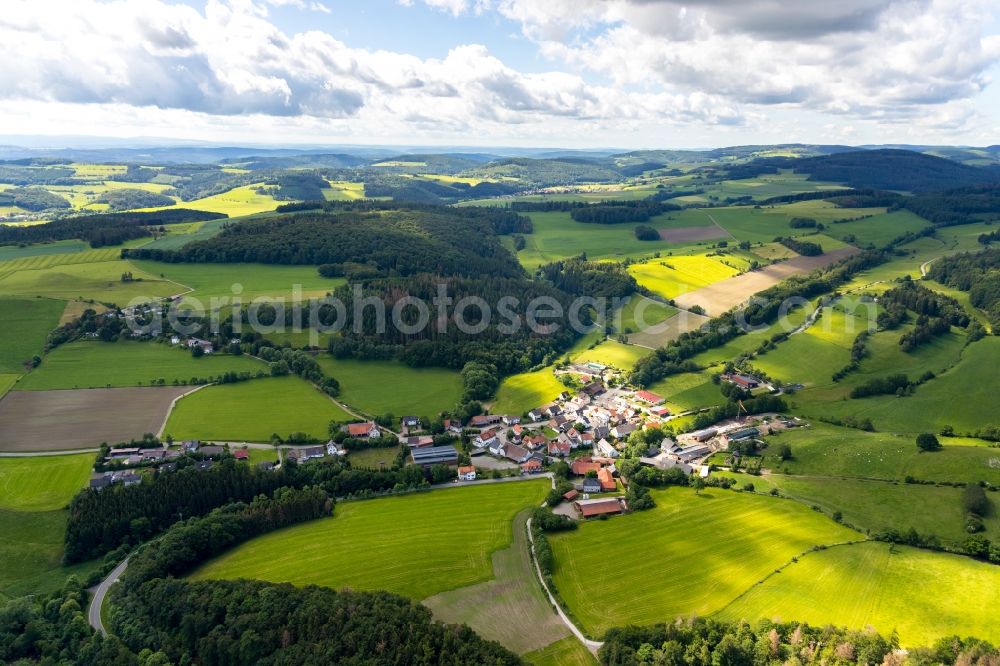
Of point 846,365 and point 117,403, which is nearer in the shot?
point 117,403

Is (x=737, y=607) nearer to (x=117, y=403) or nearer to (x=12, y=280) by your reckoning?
(x=117, y=403)

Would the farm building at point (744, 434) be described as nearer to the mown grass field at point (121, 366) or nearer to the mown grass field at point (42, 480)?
the mown grass field at point (121, 366)

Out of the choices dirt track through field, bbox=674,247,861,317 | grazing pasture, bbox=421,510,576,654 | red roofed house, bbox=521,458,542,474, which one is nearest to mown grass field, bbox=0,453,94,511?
grazing pasture, bbox=421,510,576,654

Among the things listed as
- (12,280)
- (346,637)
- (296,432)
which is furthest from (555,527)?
(12,280)

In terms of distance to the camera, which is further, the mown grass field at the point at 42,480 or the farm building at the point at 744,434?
the farm building at the point at 744,434

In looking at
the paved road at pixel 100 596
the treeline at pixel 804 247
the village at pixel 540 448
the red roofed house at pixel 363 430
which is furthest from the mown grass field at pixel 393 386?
the treeline at pixel 804 247

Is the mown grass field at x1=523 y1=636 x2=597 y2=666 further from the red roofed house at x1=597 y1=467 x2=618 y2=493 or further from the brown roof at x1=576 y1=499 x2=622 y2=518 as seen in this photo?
the red roofed house at x1=597 y1=467 x2=618 y2=493
